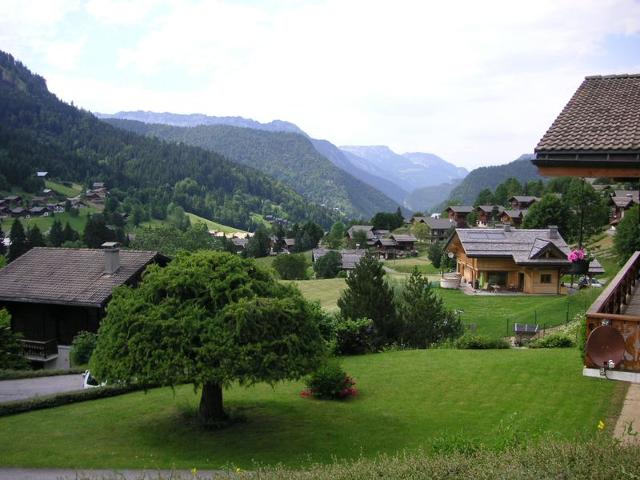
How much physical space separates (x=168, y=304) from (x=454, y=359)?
11812 mm

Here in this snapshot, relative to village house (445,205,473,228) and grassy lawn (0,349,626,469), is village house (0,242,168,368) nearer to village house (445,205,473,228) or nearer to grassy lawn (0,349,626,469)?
grassy lawn (0,349,626,469)

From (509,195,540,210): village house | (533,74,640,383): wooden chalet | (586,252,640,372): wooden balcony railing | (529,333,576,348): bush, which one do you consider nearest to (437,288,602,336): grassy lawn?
(529,333,576,348): bush

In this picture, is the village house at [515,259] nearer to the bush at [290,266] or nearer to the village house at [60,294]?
the village house at [60,294]

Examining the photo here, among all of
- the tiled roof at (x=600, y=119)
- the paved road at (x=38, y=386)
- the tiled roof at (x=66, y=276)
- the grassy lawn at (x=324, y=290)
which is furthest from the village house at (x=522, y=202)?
the tiled roof at (x=600, y=119)

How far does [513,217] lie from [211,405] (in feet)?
296

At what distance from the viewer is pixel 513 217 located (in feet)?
326

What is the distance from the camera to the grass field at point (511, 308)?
121 feet

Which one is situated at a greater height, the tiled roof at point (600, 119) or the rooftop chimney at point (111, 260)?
the tiled roof at point (600, 119)

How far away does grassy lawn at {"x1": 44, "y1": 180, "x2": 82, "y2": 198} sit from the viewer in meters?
160

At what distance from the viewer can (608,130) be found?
9391 mm

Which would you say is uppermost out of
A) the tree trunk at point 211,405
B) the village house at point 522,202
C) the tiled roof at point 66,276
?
the village house at point 522,202

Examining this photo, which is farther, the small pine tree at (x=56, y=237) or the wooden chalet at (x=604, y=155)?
the small pine tree at (x=56, y=237)

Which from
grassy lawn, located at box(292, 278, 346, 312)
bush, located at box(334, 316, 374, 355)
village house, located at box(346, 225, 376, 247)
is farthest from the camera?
village house, located at box(346, 225, 376, 247)

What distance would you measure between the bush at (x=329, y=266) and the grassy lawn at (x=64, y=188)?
3857 inches
